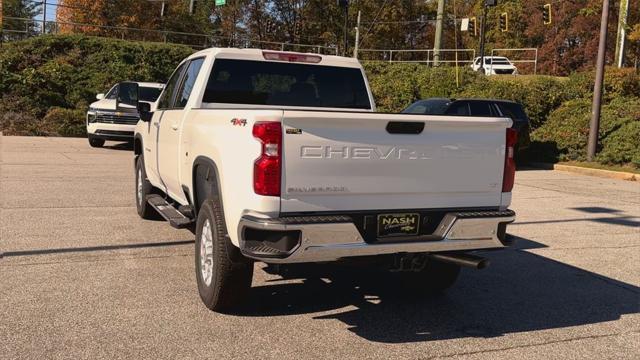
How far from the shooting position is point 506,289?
18.9 feet

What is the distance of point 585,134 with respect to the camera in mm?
18750

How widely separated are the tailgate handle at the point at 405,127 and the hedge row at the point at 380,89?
14358 millimetres

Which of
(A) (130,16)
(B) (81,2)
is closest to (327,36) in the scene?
(A) (130,16)

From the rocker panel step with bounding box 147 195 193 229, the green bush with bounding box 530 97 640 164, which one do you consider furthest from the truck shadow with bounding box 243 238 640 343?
the green bush with bounding box 530 97 640 164

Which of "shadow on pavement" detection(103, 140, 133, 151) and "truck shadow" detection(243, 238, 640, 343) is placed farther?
"shadow on pavement" detection(103, 140, 133, 151)

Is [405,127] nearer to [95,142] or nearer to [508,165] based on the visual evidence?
[508,165]

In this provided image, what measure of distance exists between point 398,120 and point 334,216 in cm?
79

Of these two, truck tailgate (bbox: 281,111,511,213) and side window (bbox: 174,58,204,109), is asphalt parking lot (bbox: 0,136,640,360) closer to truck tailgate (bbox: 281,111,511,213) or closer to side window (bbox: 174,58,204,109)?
truck tailgate (bbox: 281,111,511,213)

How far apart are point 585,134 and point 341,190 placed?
1670 centimetres

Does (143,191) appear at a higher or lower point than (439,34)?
lower

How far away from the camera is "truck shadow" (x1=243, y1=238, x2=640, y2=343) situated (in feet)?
15.4

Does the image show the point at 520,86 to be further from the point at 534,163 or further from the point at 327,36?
the point at 327,36

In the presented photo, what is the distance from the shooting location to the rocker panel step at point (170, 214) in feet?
17.9

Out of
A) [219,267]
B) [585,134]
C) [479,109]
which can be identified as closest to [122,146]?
[479,109]
